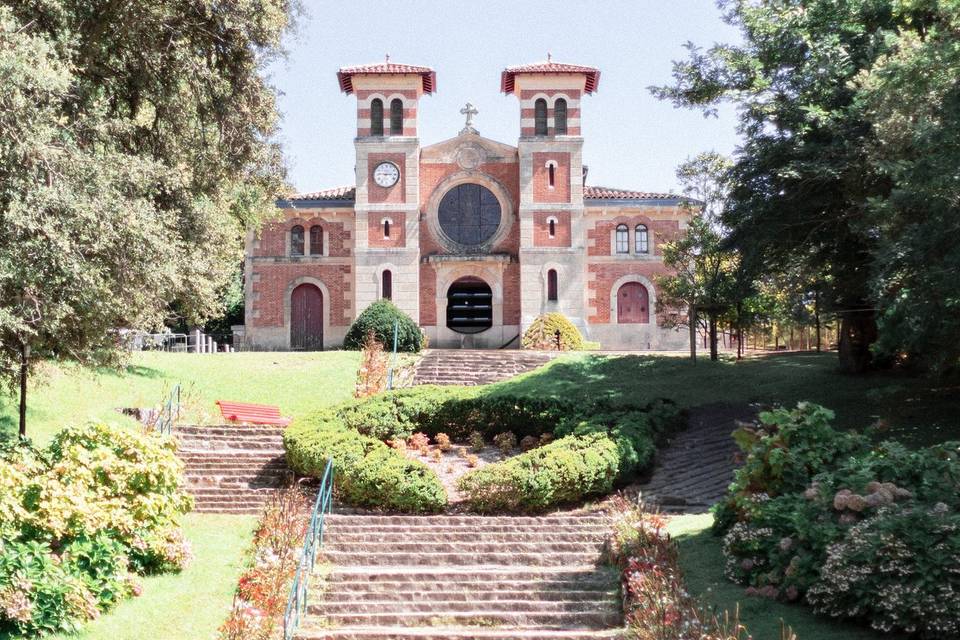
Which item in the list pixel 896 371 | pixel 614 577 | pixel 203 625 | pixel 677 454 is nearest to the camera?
pixel 203 625

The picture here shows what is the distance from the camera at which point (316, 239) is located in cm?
3703

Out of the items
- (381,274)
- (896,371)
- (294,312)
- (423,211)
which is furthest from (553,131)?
(896,371)

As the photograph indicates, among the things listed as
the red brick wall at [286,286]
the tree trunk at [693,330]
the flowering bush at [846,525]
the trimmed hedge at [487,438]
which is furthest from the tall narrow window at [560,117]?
the flowering bush at [846,525]

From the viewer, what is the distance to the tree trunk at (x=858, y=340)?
866 inches

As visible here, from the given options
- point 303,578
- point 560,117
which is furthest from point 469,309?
point 303,578

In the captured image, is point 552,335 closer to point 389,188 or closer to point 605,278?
point 605,278

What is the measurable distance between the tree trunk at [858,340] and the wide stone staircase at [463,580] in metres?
10.8

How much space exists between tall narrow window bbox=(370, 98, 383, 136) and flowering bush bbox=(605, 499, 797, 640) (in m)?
24.9

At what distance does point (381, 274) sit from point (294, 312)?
3.97 meters

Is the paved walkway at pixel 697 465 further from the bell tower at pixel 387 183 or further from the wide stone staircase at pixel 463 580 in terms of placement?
the bell tower at pixel 387 183

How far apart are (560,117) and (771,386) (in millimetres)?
17357

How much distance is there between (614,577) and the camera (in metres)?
12.0

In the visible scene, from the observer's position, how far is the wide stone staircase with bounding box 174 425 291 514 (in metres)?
15.5

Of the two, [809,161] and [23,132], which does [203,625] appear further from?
[809,161]
